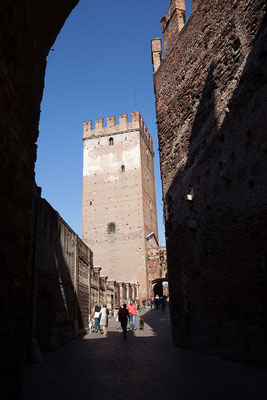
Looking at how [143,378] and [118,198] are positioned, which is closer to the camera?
[143,378]

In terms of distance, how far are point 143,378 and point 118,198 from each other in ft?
93.3

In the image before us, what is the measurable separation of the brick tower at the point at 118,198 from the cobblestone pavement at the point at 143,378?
23.1 metres

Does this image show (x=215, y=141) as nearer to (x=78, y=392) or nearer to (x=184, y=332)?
(x=184, y=332)

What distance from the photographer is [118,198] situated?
1307 inches

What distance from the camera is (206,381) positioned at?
4.57 meters

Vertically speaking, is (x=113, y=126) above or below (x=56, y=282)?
above

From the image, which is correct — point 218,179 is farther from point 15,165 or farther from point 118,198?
point 118,198

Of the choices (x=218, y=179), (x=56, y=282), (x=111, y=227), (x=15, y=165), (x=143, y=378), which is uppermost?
(x=111, y=227)

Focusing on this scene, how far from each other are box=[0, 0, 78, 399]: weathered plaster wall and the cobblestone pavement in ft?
5.44

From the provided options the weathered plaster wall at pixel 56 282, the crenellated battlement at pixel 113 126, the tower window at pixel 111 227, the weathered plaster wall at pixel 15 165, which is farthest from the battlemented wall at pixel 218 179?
the crenellated battlement at pixel 113 126

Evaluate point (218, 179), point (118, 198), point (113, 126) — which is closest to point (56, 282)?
point (218, 179)

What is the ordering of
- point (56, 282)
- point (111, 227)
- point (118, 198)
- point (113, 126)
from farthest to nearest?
point (113, 126), point (118, 198), point (111, 227), point (56, 282)

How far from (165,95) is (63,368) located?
769 centimetres

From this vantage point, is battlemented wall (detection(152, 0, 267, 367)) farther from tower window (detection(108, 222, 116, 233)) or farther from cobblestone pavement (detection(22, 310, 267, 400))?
tower window (detection(108, 222, 116, 233))
